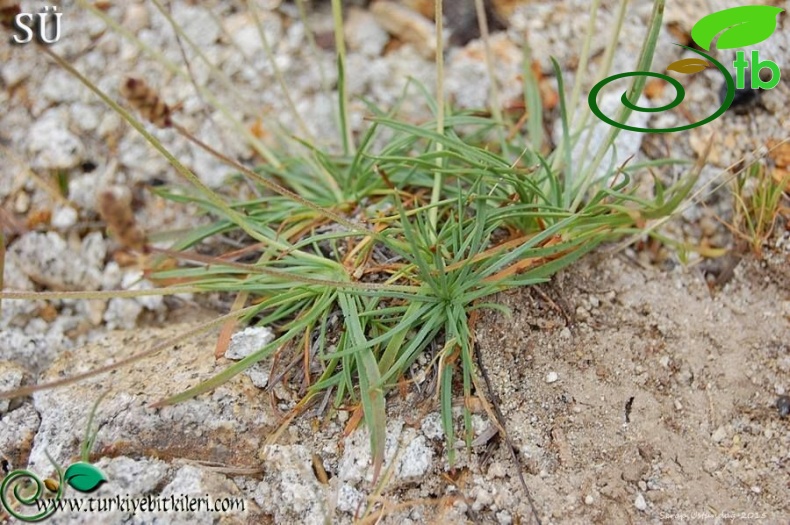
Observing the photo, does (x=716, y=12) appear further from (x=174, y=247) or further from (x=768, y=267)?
(x=174, y=247)

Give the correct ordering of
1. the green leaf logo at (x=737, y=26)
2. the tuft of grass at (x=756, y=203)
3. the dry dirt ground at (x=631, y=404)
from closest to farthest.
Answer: the dry dirt ground at (x=631, y=404)
the tuft of grass at (x=756, y=203)
the green leaf logo at (x=737, y=26)

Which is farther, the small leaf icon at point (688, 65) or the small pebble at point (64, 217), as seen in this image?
the small pebble at point (64, 217)

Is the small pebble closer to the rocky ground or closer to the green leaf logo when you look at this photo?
the rocky ground

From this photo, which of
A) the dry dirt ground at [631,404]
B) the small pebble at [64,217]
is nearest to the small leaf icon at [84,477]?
the dry dirt ground at [631,404]

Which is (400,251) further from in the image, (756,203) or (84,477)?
(756,203)

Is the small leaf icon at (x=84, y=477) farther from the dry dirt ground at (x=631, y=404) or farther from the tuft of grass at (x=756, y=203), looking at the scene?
the tuft of grass at (x=756, y=203)

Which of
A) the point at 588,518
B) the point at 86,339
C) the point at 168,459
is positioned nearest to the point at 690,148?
the point at 588,518
